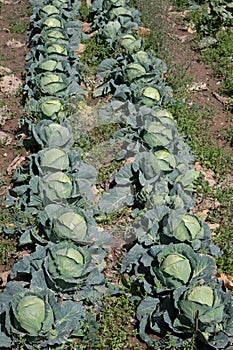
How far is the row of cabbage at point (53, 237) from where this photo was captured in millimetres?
4613

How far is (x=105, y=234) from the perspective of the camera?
18.5 feet

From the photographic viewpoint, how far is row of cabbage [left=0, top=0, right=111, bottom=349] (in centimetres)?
461

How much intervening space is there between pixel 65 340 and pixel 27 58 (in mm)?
5504

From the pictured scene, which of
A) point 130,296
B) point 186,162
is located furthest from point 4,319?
point 186,162

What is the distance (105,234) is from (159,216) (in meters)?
0.55

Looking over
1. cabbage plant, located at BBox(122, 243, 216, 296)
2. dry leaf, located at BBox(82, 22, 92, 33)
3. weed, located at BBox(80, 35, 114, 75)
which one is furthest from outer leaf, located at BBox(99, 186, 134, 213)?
dry leaf, located at BBox(82, 22, 92, 33)

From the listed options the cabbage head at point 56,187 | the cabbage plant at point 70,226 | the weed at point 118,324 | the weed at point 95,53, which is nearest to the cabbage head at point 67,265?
the cabbage plant at point 70,226

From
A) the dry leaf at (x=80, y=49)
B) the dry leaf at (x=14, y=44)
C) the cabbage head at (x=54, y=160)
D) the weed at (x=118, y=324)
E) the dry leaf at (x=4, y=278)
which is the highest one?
the cabbage head at (x=54, y=160)

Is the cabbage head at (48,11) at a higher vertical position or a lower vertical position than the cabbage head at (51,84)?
lower

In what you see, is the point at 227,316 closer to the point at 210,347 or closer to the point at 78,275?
the point at 210,347

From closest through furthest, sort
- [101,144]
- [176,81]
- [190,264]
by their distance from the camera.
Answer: [190,264]
[101,144]
[176,81]

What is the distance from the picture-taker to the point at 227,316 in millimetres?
4680

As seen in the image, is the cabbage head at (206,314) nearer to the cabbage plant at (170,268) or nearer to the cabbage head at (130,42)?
the cabbage plant at (170,268)

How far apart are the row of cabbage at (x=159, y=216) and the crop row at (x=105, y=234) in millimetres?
11
